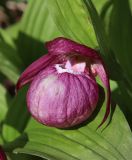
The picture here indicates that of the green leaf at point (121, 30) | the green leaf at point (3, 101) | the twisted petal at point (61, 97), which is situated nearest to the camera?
the twisted petal at point (61, 97)

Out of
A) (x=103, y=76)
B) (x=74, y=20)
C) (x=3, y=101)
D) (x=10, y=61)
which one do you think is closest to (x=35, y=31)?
(x=10, y=61)

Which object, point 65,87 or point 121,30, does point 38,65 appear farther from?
point 121,30

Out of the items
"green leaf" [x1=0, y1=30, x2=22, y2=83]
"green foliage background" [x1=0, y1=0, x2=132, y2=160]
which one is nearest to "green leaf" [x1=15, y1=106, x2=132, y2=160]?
"green foliage background" [x1=0, y1=0, x2=132, y2=160]

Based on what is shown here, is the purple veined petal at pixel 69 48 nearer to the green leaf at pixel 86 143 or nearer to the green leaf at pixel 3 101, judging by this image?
the green leaf at pixel 86 143

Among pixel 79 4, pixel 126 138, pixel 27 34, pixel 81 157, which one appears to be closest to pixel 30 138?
pixel 81 157

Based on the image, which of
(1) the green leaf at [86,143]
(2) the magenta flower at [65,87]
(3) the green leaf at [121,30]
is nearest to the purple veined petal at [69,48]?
(2) the magenta flower at [65,87]

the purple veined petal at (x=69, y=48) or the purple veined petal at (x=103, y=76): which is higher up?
the purple veined petal at (x=69, y=48)

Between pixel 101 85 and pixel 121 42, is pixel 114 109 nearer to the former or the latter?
pixel 101 85
